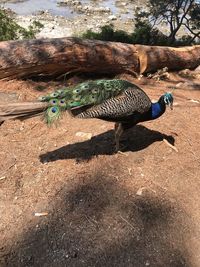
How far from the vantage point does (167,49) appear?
9.20 m

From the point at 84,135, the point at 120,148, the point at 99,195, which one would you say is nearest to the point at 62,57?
the point at 84,135

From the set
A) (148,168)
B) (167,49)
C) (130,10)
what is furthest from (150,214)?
(130,10)

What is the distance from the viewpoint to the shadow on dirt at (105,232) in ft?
12.9

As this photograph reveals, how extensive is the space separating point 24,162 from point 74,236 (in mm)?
1475

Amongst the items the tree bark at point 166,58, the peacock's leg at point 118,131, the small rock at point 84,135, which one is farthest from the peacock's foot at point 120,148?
the tree bark at point 166,58

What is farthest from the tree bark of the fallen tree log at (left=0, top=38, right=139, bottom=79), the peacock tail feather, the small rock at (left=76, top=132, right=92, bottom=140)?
the peacock tail feather

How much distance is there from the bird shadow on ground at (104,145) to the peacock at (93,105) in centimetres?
52

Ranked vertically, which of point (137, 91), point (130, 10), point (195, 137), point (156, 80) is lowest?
point (130, 10)

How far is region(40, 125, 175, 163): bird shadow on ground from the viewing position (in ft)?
17.5

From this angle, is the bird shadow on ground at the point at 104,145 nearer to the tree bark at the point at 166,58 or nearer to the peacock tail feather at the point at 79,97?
the peacock tail feather at the point at 79,97

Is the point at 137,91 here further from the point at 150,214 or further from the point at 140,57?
the point at 140,57

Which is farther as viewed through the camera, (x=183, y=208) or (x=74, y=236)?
(x=183, y=208)

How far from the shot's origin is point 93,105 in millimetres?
4840

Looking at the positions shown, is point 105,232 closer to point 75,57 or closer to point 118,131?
point 118,131
